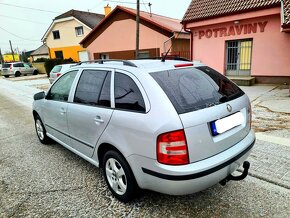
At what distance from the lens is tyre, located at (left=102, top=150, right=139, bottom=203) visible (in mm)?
2637

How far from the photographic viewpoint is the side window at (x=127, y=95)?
2.51m

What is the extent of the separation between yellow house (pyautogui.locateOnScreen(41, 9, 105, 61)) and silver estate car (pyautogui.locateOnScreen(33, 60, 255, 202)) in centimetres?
2656

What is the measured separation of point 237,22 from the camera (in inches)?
461

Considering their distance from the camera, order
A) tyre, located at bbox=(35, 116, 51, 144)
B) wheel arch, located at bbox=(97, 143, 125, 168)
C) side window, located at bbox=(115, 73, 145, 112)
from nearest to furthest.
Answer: side window, located at bbox=(115, 73, 145, 112) → wheel arch, located at bbox=(97, 143, 125, 168) → tyre, located at bbox=(35, 116, 51, 144)

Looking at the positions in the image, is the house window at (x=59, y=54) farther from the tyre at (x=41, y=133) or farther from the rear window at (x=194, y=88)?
the rear window at (x=194, y=88)

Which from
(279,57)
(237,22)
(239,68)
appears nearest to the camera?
(279,57)

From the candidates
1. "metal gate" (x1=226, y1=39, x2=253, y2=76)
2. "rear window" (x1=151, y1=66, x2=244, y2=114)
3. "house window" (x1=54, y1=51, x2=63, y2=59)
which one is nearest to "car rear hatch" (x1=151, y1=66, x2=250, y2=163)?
"rear window" (x1=151, y1=66, x2=244, y2=114)

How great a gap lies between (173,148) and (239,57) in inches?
454

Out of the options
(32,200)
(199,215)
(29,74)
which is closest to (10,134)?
(32,200)

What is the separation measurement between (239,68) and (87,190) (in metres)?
11.3

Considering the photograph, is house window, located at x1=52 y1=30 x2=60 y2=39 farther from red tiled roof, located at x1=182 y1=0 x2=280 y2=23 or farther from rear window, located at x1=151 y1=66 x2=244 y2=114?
rear window, located at x1=151 y1=66 x2=244 y2=114

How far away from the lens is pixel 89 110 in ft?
10.2

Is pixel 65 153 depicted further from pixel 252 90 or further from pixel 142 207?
pixel 252 90

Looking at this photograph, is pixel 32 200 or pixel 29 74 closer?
pixel 32 200
